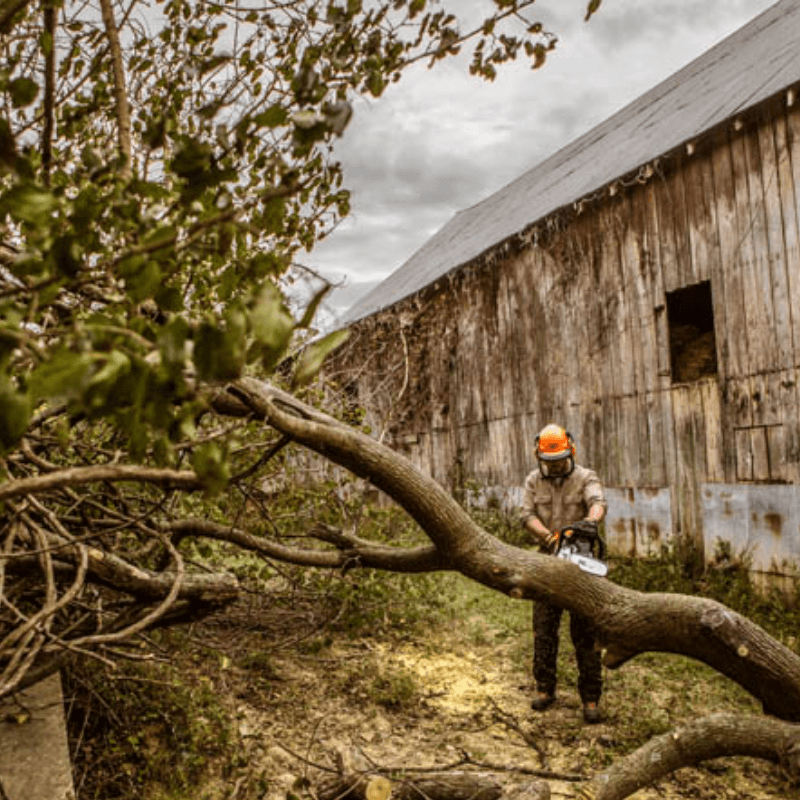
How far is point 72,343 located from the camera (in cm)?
105

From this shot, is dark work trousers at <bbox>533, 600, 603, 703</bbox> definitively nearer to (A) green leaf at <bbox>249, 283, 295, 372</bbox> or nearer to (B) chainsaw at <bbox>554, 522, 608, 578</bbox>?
(B) chainsaw at <bbox>554, 522, 608, 578</bbox>

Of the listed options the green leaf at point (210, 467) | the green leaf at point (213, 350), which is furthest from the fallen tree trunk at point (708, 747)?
the green leaf at point (213, 350)

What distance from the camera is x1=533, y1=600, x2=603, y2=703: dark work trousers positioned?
17.9 ft

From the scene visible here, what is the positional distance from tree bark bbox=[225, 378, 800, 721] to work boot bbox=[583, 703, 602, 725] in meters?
1.77

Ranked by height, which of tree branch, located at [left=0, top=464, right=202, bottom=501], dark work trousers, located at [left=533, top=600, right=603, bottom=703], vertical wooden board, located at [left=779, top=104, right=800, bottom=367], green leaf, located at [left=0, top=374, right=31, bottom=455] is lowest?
dark work trousers, located at [left=533, top=600, right=603, bottom=703]

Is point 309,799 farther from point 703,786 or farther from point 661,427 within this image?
point 661,427

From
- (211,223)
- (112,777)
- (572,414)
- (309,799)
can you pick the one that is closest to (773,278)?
(572,414)

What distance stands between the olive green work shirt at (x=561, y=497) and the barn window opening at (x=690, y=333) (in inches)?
143

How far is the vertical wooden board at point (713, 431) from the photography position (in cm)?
816

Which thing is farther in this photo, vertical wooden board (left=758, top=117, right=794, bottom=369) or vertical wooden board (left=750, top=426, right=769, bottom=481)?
vertical wooden board (left=750, top=426, right=769, bottom=481)

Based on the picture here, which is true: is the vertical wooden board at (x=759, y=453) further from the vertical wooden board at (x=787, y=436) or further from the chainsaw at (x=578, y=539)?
the chainsaw at (x=578, y=539)

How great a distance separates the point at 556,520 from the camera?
5.94m

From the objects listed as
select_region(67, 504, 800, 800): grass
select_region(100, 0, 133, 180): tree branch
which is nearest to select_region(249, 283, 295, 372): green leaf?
select_region(100, 0, 133, 180): tree branch

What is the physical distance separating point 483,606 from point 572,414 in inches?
133
